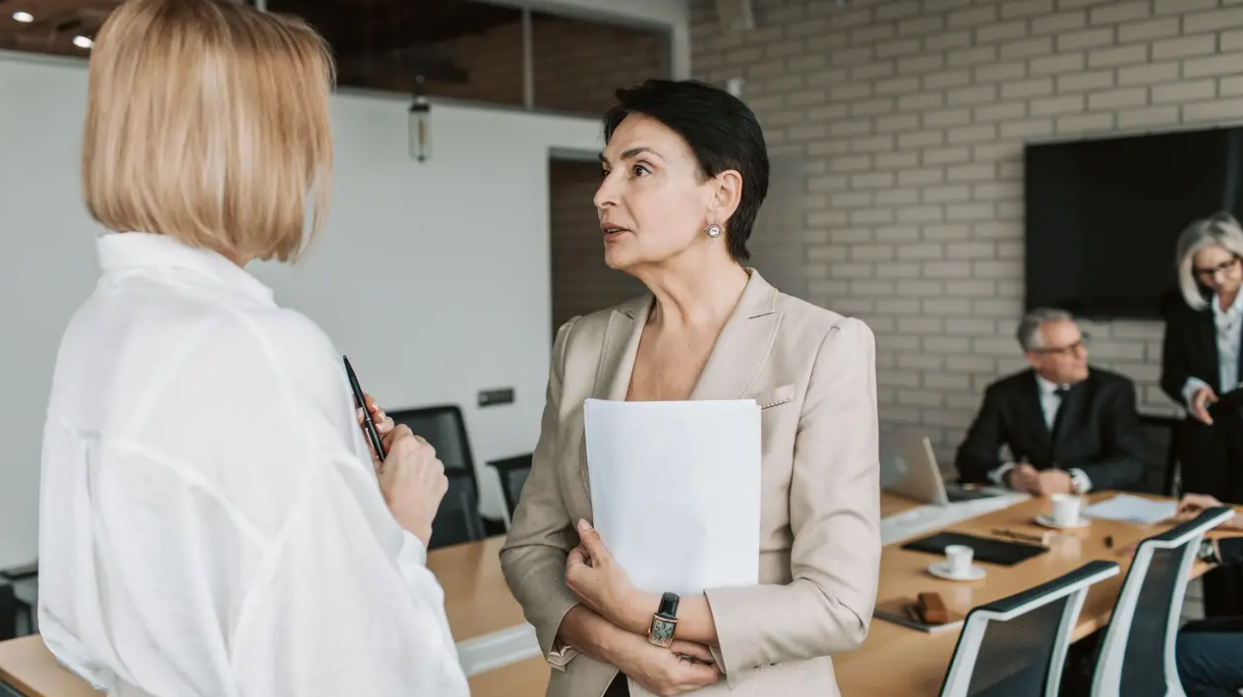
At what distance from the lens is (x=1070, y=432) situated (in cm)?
415

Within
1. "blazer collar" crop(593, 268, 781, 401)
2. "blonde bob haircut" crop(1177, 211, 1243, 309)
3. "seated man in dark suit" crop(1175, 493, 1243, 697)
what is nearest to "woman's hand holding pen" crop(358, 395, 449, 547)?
"blazer collar" crop(593, 268, 781, 401)

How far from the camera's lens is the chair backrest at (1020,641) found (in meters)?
1.60

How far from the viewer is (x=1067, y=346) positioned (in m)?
4.07

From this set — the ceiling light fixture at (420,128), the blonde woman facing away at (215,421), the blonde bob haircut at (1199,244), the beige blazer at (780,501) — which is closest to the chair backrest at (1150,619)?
the beige blazer at (780,501)

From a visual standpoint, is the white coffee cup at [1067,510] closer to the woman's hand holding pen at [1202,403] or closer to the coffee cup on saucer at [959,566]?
the coffee cup on saucer at [959,566]

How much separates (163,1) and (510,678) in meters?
1.42

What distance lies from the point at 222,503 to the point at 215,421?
0.22 feet

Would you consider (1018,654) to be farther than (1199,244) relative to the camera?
No

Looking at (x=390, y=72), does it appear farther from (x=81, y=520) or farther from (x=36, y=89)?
(x=81, y=520)

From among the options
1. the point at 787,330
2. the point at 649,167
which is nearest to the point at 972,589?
the point at 787,330

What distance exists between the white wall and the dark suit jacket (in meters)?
2.91

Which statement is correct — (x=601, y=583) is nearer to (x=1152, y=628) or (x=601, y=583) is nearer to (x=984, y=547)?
(x=1152, y=628)

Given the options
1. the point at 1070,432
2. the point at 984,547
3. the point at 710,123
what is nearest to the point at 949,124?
the point at 1070,432

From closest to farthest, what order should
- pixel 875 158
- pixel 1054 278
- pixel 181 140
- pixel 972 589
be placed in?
pixel 181 140
pixel 972 589
pixel 1054 278
pixel 875 158
